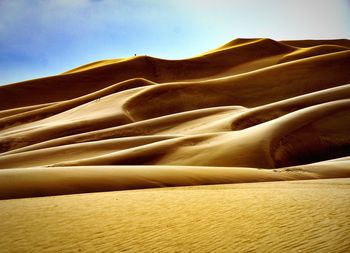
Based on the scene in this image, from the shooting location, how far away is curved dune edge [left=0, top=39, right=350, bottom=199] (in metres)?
6.96

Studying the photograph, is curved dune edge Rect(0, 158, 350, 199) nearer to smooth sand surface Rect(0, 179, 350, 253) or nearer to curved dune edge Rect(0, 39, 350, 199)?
curved dune edge Rect(0, 39, 350, 199)

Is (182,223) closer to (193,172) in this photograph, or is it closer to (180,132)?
(193,172)

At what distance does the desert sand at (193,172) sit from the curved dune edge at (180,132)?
0.05m

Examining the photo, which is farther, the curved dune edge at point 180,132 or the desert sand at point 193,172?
the curved dune edge at point 180,132

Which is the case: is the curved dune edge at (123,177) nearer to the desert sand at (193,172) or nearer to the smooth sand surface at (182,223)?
the desert sand at (193,172)

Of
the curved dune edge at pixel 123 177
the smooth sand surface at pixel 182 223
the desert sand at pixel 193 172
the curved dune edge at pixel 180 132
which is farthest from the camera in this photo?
the curved dune edge at pixel 180 132

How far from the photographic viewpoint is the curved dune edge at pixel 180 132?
6961 mm

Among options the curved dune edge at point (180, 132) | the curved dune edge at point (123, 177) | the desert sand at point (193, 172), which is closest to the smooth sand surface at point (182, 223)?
the desert sand at point (193, 172)

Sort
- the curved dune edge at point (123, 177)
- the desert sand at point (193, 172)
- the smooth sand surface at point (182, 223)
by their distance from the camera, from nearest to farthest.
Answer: the smooth sand surface at point (182, 223) → the desert sand at point (193, 172) → the curved dune edge at point (123, 177)

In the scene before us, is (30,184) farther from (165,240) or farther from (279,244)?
(279,244)

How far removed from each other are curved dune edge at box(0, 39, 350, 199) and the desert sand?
2.0 inches

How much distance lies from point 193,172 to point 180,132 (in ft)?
31.5

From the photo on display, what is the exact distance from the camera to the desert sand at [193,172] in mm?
2920

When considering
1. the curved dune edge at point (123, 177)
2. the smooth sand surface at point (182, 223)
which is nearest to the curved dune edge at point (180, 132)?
the curved dune edge at point (123, 177)
